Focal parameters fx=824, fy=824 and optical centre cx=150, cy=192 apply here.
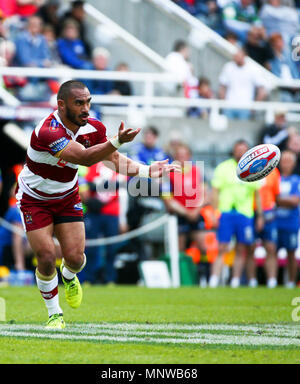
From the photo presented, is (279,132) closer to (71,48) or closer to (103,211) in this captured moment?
(103,211)

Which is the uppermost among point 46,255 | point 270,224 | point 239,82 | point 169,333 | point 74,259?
point 239,82

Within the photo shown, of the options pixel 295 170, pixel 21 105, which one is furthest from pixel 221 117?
pixel 21 105

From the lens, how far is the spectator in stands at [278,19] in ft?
62.2

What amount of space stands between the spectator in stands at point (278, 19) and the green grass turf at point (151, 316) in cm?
813

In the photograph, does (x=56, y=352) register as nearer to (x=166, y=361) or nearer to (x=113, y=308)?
(x=166, y=361)

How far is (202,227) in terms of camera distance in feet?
47.5

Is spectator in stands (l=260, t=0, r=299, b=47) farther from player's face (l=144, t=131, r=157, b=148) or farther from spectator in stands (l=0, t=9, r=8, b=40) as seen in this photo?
spectator in stands (l=0, t=9, r=8, b=40)

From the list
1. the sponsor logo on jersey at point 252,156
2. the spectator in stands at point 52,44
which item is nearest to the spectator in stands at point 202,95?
the spectator in stands at point 52,44

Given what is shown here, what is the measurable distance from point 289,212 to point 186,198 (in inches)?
70.5

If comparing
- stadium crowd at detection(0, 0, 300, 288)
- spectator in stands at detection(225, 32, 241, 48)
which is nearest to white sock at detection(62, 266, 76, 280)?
stadium crowd at detection(0, 0, 300, 288)

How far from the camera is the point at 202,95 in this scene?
54.6 feet

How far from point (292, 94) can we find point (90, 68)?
174 inches

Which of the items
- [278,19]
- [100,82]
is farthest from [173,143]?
[278,19]

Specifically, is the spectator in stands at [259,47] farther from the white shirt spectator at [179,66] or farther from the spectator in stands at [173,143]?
the spectator in stands at [173,143]
